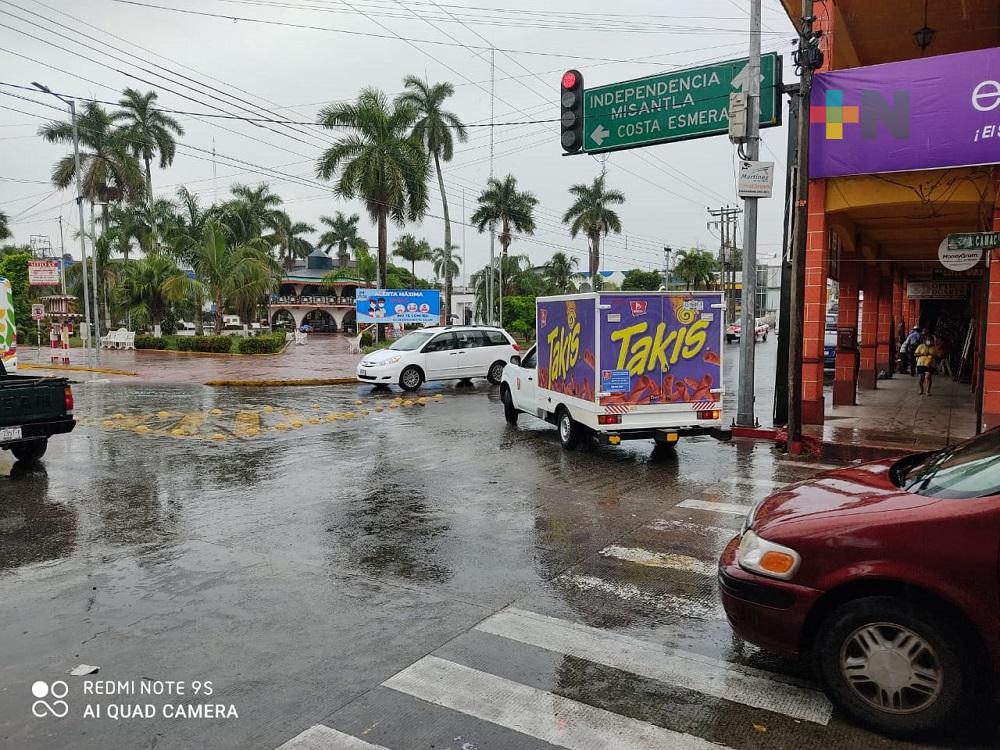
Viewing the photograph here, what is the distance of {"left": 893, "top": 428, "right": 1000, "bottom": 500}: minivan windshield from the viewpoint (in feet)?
12.3

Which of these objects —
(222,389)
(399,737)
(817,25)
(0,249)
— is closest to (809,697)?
(399,737)

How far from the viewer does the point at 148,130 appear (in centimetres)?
5644

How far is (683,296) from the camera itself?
11023mm

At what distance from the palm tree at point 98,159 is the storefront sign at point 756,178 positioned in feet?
162

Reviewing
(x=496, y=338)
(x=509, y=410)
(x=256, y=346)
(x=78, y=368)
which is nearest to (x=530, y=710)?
(x=509, y=410)

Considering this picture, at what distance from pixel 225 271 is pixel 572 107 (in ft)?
97.6

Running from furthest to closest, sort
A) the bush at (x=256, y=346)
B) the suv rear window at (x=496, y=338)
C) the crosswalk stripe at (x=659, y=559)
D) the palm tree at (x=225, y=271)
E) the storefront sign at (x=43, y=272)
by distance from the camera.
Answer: the palm tree at (x=225, y=271) < the bush at (x=256, y=346) < the storefront sign at (x=43, y=272) < the suv rear window at (x=496, y=338) < the crosswalk stripe at (x=659, y=559)

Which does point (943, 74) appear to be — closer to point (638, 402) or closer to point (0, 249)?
point (638, 402)

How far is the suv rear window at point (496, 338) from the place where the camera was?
2177 centimetres

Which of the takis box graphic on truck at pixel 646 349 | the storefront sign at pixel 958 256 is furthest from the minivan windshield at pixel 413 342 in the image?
the storefront sign at pixel 958 256

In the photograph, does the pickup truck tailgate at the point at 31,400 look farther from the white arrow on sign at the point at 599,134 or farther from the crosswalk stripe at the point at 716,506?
the white arrow on sign at the point at 599,134

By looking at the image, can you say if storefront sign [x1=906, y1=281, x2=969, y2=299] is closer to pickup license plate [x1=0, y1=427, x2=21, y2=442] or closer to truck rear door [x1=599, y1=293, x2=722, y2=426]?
truck rear door [x1=599, y1=293, x2=722, y2=426]

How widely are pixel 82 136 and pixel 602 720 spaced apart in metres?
59.8

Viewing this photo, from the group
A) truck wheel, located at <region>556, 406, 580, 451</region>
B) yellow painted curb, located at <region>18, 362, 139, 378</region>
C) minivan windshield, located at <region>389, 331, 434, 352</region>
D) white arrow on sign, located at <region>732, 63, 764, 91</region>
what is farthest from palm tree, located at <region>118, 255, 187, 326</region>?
white arrow on sign, located at <region>732, 63, 764, 91</region>
